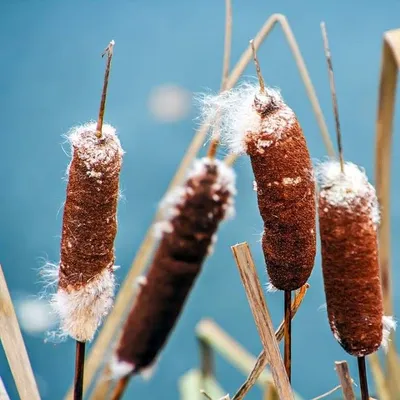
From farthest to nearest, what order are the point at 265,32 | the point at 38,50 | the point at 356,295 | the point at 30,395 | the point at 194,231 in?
the point at 38,50 → the point at 265,32 → the point at 30,395 → the point at 356,295 → the point at 194,231

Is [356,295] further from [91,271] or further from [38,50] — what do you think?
[38,50]

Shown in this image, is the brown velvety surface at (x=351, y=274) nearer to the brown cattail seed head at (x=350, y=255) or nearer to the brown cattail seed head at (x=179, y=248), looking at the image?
the brown cattail seed head at (x=350, y=255)

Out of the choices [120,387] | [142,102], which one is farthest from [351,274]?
[142,102]

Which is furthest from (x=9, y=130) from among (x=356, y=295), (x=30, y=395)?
(x=356, y=295)

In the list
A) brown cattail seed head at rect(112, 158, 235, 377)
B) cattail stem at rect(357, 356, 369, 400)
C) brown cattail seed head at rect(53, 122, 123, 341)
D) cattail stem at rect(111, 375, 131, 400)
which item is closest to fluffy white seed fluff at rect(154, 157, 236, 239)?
brown cattail seed head at rect(112, 158, 235, 377)

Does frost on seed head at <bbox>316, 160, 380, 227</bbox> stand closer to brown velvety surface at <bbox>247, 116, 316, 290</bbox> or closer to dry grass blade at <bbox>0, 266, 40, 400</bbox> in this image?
brown velvety surface at <bbox>247, 116, 316, 290</bbox>
